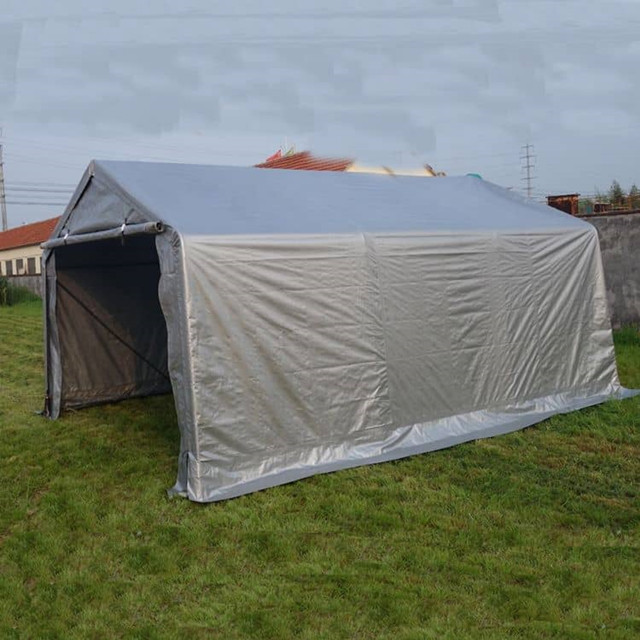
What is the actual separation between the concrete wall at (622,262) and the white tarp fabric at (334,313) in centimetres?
263

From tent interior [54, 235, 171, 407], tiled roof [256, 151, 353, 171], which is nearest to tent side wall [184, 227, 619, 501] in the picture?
tent interior [54, 235, 171, 407]

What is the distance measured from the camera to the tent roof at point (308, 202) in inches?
207

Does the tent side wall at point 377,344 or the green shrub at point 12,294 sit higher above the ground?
the tent side wall at point 377,344

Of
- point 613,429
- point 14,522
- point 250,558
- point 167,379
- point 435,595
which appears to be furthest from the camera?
point 167,379

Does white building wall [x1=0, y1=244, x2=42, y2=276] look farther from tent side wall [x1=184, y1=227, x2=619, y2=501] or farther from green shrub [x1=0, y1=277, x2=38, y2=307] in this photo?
tent side wall [x1=184, y1=227, x2=619, y2=501]

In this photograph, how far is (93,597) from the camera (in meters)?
3.49

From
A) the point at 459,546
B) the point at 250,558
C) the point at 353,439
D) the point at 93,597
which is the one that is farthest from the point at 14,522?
the point at 459,546

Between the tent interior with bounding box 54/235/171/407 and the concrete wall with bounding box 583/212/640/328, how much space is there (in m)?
5.83

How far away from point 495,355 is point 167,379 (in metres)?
3.56

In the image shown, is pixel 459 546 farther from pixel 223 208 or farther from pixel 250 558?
pixel 223 208

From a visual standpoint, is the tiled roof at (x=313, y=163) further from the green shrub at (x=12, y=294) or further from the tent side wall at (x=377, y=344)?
the green shrub at (x=12, y=294)

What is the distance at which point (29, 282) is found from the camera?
22.0 meters

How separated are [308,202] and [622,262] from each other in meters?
5.38

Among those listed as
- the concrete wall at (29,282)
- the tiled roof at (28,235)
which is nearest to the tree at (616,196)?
the concrete wall at (29,282)
